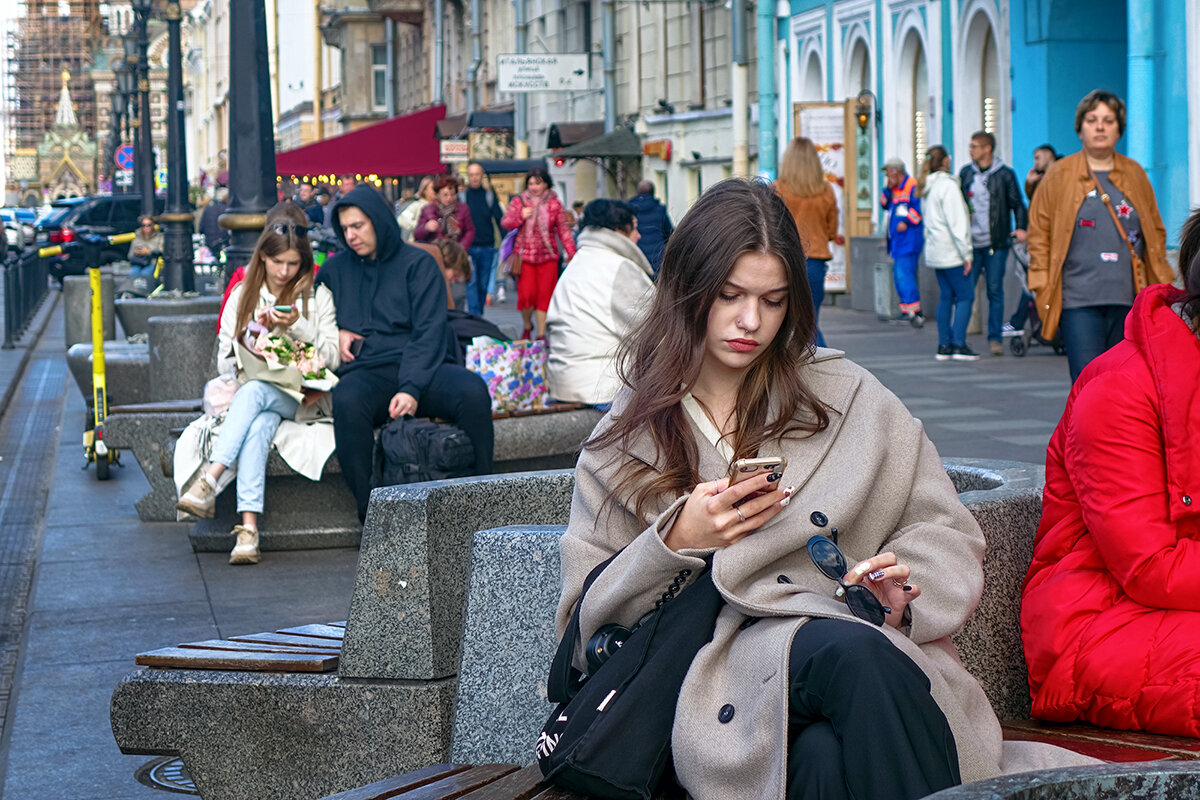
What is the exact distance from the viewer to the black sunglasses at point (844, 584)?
2.95 meters

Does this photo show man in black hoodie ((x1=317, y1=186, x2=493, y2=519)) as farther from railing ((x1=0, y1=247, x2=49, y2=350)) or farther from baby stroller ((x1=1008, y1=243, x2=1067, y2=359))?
railing ((x1=0, y1=247, x2=49, y2=350))

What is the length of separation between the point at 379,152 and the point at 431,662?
36.4 m

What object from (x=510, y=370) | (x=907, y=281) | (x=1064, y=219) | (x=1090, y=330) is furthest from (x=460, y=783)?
(x=907, y=281)

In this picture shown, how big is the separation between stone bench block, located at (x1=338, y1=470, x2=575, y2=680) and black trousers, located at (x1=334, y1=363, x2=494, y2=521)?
123 inches

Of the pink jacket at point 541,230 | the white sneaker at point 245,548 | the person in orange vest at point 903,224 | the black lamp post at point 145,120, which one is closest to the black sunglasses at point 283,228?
the white sneaker at point 245,548

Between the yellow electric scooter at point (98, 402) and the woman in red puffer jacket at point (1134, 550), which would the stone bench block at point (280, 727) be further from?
the yellow electric scooter at point (98, 402)

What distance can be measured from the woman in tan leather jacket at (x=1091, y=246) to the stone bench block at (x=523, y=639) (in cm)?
505

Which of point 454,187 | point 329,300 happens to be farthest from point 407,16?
point 329,300

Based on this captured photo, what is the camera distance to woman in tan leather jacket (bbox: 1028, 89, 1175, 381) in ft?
27.9

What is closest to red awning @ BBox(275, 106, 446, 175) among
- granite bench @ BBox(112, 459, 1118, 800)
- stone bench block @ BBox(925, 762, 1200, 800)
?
granite bench @ BBox(112, 459, 1118, 800)

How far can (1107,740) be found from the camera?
3297 millimetres

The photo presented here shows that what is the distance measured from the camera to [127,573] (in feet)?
24.4

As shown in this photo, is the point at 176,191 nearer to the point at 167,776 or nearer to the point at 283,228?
the point at 283,228

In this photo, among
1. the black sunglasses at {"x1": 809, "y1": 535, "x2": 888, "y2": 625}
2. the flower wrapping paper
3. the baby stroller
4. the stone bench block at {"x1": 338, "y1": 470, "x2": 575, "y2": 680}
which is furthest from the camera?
the baby stroller
